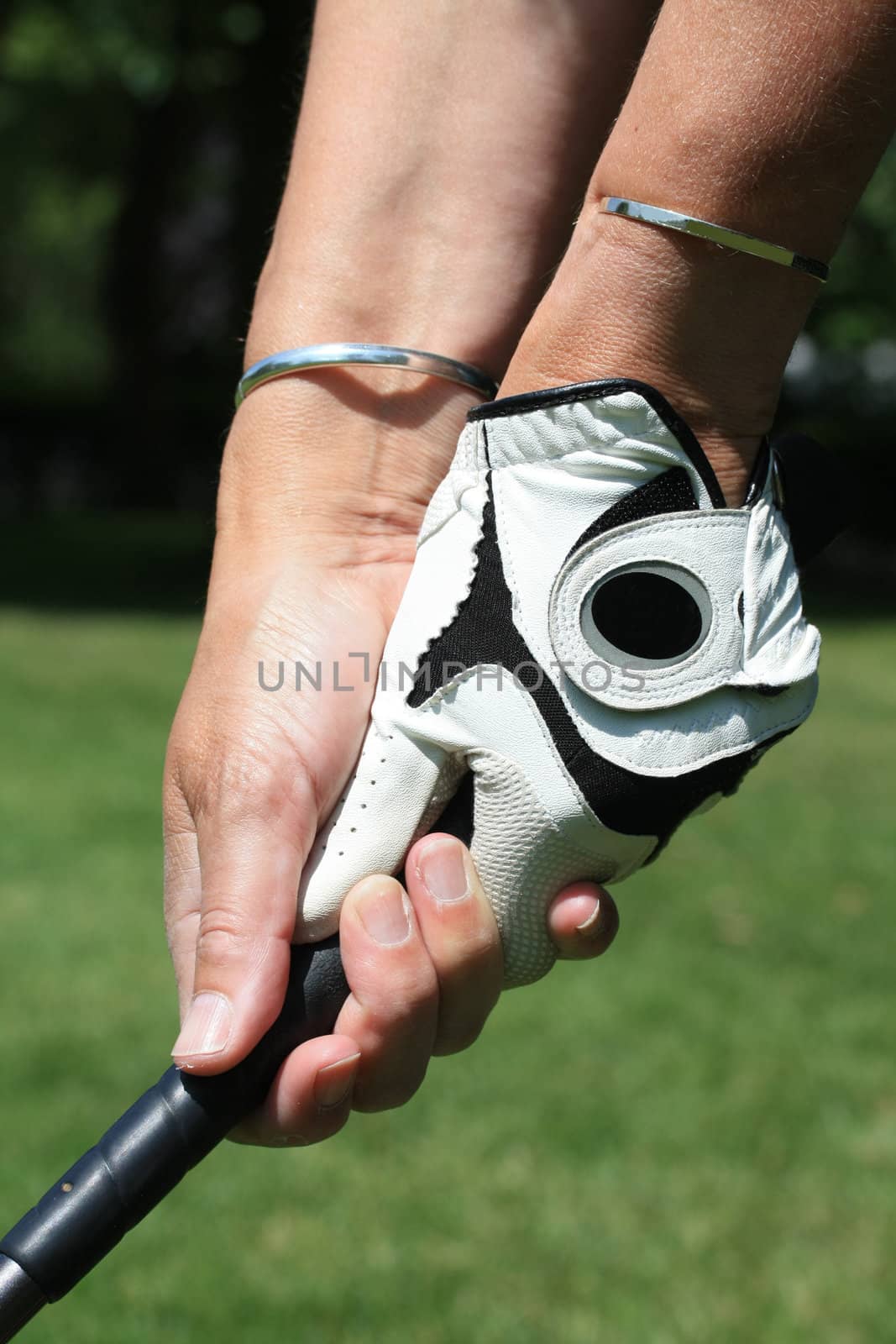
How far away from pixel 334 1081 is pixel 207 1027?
0.17 metres

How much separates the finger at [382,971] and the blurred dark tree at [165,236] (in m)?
1.72

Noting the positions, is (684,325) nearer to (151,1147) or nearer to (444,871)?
(444,871)

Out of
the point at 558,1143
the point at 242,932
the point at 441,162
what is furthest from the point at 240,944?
the point at 558,1143

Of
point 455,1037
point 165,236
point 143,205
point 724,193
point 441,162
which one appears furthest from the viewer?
point 165,236

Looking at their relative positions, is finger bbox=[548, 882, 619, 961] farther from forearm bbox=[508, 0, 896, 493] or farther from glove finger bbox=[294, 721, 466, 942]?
forearm bbox=[508, 0, 896, 493]

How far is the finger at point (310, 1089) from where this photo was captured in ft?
5.04

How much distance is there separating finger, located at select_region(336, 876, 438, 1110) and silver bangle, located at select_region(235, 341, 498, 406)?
0.76 m

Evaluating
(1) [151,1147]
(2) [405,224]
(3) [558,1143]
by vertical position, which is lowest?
(3) [558,1143]

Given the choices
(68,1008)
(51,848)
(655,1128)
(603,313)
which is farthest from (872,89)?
(51,848)

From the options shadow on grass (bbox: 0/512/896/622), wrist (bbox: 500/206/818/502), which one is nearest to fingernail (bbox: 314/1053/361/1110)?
wrist (bbox: 500/206/818/502)

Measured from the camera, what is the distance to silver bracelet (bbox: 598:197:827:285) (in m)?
1.35

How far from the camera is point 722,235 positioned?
1.35 meters

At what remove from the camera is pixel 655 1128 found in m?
3.57

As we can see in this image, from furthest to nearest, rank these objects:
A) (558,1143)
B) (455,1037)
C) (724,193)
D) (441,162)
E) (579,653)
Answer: (558,1143) < (441,162) < (455,1037) < (579,653) < (724,193)
